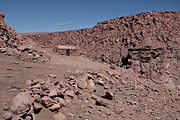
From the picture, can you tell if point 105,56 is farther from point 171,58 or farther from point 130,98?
point 130,98

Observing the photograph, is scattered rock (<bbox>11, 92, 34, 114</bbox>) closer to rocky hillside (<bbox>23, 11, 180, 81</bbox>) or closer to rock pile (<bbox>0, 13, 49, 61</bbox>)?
rock pile (<bbox>0, 13, 49, 61</bbox>)

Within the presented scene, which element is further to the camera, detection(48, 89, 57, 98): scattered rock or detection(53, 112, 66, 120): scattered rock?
detection(48, 89, 57, 98): scattered rock

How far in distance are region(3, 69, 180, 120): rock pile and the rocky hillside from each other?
8.97ft

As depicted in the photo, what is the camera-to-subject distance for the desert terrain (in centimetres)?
542

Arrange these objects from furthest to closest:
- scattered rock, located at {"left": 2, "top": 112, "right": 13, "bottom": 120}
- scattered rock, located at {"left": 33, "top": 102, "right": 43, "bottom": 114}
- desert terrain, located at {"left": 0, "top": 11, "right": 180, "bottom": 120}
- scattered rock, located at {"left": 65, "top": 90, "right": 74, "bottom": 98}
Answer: scattered rock, located at {"left": 65, "top": 90, "right": 74, "bottom": 98}
desert terrain, located at {"left": 0, "top": 11, "right": 180, "bottom": 120}
scattered rock, located at {"left": 33, "top": 102, "right": 43, "bottom": 114}
scattered rock, located at {"left": 2, "top": 112, "right": 13, "bottom": 120}

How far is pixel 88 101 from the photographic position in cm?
654

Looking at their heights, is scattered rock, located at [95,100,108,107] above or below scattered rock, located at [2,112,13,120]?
below

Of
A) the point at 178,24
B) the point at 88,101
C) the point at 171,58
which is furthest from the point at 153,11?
the point at 88,101

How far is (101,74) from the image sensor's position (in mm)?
9164

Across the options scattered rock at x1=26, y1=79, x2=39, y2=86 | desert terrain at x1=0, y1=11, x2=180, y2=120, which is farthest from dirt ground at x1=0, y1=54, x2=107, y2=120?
scattered rock at x1=26, y1=79, x2=39, y2=86

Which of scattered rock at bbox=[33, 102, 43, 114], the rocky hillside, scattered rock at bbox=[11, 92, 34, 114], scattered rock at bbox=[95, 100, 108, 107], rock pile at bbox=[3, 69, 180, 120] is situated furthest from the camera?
the rocky hillside

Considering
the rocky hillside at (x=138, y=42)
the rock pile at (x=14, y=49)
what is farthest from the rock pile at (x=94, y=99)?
the rocky hillside at (x=138, y=42)

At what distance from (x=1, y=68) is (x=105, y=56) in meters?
9.39

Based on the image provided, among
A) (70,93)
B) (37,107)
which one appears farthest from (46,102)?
(70,93)
